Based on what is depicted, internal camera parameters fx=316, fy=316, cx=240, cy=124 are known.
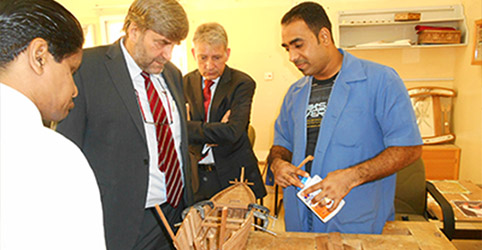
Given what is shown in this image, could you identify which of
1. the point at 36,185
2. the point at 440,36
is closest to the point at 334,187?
the point at 36,185

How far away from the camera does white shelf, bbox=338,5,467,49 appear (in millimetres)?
4176

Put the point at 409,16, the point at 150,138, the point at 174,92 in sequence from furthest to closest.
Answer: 1. the point at 409,16
2. the point at 174,92
3. the point at 150,138

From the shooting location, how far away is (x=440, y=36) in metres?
4.08

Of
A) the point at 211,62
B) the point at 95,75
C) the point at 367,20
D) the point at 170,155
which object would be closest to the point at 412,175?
the point at 211,62

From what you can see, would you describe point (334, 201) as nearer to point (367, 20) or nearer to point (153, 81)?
point (153, 81)

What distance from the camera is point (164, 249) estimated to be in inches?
61.4

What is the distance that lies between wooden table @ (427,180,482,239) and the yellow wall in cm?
191

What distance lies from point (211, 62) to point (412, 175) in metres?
1.70

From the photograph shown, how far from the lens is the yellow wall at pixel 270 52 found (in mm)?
4445

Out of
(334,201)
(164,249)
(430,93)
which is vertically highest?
(430,93)

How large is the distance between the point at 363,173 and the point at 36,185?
4.01ft

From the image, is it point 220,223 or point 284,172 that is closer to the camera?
point 220,223

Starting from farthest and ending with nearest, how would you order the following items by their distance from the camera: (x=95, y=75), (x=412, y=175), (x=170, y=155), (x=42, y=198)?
1. (x=412, y=175)
2. (x=170, y=155)
3. (x=95, y=75)
4. (x=42, y=198)

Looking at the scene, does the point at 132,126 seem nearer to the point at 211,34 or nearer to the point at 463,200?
the point at 211,34
